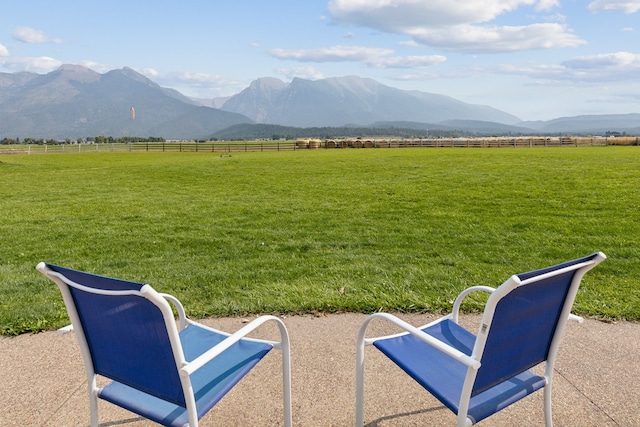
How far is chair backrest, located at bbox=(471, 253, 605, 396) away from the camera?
5.84ft

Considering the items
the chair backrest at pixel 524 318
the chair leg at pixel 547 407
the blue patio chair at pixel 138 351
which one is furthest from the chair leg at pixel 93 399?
the chair leg at pixel 547 407

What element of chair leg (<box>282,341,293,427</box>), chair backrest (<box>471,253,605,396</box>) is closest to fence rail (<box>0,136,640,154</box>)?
chair leg (<box>282,341,293,427</box>)

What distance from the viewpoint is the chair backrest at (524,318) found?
1.78 meters

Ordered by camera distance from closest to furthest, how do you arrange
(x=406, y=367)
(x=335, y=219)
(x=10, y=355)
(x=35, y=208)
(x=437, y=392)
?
(x=437, y=392) < (x=406, y=367) < (x=10, y=355) < (x=335, y=219) < (x=35, y=208)

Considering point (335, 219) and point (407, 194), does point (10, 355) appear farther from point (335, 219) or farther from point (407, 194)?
point (407, 194)

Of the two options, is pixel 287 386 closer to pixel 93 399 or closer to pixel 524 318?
pixel 93 399

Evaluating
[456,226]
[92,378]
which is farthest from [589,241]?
[92,378]

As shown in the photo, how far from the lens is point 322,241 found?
23.0ft

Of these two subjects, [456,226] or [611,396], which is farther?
[456,226]

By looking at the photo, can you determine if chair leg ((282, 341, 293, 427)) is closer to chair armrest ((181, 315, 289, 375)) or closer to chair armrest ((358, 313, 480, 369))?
chair armrest ((181, 315, 289, 375))

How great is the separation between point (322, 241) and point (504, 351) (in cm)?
510

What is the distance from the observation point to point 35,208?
408 inches

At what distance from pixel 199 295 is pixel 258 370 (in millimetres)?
1673

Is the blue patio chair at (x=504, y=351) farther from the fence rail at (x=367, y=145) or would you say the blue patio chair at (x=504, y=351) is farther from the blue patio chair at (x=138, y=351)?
the fence rail at (x=367, y=145)
